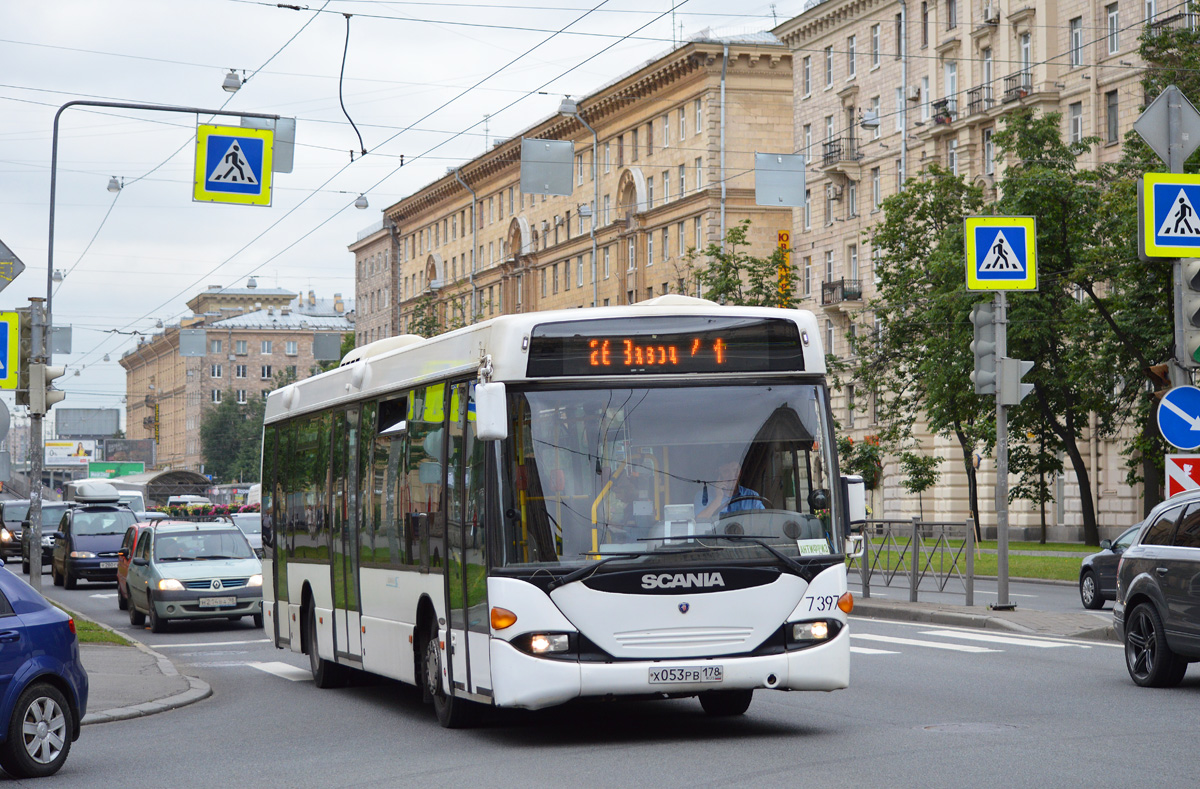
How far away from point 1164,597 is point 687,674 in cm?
471

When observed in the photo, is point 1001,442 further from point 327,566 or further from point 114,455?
point 114,455

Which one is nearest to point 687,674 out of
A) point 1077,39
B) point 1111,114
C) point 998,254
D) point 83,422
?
point 998,254

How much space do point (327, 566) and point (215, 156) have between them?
294 inches

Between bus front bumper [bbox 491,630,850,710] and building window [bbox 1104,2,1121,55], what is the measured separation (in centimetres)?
4585

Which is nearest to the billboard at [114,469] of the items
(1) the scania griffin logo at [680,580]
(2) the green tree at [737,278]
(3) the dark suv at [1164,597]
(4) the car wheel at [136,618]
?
(2) the green tree at [737,278]

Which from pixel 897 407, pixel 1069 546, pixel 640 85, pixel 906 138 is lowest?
pixel 1069 546

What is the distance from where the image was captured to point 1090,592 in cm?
2522

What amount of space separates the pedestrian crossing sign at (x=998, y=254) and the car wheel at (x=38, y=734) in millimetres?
13766

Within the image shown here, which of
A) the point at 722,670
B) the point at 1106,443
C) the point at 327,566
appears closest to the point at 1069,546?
the point at 1106,443

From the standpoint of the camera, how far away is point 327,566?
15227 millimetres

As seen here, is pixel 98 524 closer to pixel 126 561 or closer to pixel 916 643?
pixel 126 561

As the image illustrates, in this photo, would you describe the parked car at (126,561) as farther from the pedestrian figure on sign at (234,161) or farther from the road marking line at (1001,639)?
the road marking line at (1001,639)

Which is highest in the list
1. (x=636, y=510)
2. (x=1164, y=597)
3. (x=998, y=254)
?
(x=998, y=254)

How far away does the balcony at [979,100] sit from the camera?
57.8 metres
